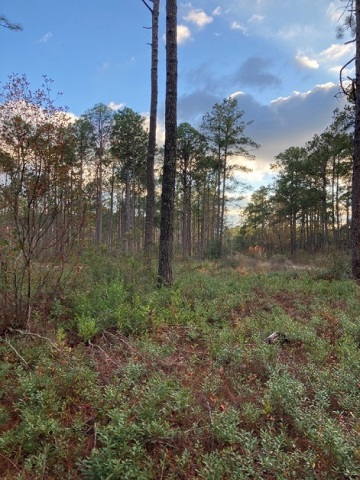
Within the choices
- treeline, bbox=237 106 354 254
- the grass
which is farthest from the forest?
treeline, bbox=237 106 354 254

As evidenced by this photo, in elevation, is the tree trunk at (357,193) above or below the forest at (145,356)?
above

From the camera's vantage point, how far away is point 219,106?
873 inches

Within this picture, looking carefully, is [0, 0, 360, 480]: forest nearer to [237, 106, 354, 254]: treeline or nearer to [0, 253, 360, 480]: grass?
→ [0, 253, 360, 480]: grass

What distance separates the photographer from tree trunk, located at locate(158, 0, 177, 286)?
6582 mm

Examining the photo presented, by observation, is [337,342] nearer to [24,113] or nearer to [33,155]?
[33,155]

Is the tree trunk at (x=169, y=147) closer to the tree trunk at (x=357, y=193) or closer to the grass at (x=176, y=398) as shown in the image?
the grass at (x=176, y=398)

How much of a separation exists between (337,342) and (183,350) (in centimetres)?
191

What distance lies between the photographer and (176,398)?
2.46 meters

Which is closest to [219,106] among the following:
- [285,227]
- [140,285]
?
[140,285]

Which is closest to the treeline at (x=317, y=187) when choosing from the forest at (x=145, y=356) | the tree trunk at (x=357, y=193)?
the tree trunk at (x=357, y=193)

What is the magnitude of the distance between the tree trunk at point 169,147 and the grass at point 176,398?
2.14 m

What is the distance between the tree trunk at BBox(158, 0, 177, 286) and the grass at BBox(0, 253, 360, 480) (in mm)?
2137

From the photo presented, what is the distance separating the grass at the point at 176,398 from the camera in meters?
1.94

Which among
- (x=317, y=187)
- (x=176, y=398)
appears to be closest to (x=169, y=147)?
(x=176, y=398)
